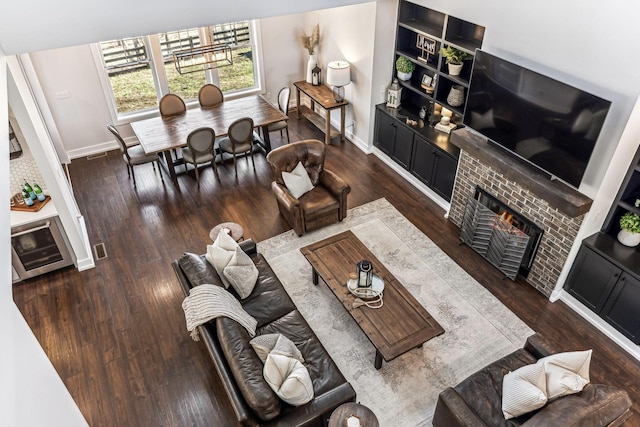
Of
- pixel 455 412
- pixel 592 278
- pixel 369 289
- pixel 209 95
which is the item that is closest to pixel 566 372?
pixel 455 412

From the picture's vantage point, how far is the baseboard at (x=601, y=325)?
4.76 m

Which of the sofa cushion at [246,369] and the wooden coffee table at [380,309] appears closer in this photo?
Answer: the sofa cushion at [246,369]

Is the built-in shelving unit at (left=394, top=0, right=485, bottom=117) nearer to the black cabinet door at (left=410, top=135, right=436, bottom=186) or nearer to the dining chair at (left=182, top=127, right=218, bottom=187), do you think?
the black cabinet door at (left=410, top=135, right=436, bottom=186)

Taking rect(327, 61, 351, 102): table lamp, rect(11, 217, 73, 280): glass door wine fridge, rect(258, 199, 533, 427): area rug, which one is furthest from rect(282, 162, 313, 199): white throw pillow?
rect(11, 217, 73, 280): glass door wine fridge

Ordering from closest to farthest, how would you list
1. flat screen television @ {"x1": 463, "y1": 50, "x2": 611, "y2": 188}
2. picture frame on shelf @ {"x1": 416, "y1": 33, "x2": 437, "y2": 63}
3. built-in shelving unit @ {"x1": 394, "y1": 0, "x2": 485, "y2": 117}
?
1. flat screen television @ {"x1": 463, "y1": 50, "x2": 611, "y2": 188}
2. built-in shelving unit @ {"x1": 394, "y1": 0, "x2": 485, "y2": 117}
3. picture frame on shelf @ {"x1": 416, "y1": 33, "x2": 437, "y2": 63}

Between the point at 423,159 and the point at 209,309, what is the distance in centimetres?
409

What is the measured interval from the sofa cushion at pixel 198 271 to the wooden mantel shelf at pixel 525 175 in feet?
11.0

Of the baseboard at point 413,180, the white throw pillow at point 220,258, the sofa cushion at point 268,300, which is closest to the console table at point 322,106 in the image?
the baseboard at point 413,180

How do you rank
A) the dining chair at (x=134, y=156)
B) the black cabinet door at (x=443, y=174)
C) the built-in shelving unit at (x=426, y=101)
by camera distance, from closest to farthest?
the built-in shelving unit at (x=426, y=101) < the black cabinet door at (x=443, y=174) < the dining chair at (x=134, y=156)

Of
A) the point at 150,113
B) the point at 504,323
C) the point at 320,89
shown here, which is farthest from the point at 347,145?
the point at 504,323

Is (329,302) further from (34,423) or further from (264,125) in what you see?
(34,423)

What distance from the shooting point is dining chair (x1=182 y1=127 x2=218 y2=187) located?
270 inches

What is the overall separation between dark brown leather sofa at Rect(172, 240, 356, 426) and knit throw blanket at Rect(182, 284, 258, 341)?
0.26 feet

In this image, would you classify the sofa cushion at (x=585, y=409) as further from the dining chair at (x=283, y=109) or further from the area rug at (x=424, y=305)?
the dining chair at (x=283, y=109)
